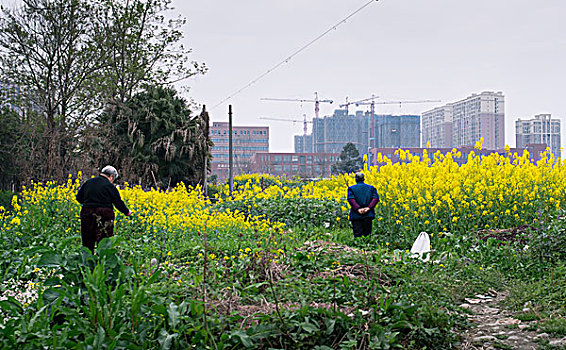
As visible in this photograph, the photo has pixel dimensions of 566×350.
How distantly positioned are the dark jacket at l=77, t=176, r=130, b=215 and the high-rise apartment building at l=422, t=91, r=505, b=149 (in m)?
49.9

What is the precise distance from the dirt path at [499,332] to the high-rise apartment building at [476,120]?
50078mm

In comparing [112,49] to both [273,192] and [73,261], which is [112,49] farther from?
[73,261]

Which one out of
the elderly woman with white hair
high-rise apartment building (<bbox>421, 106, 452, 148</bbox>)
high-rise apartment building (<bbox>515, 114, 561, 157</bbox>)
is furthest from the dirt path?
high-rise apartment building (<bbox>421, 106, 452, 148</bbox>)

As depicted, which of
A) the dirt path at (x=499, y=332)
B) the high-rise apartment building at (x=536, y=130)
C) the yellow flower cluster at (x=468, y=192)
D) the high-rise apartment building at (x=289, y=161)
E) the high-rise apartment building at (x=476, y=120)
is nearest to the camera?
the dirt path at (x=499, y=332)

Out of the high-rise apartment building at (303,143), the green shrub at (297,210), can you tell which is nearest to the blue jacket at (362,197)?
the green shrub at (297,210)

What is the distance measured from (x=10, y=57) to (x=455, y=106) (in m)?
53.8

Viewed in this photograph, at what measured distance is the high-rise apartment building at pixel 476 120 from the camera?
2173 inches

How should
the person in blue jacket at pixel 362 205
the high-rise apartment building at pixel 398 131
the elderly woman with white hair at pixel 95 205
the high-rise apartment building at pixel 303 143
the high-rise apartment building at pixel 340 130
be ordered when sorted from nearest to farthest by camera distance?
the elderly woman with white hair at pixel 95 205 < the person in blue jacket at pixel 362 205 < the high-rise apartment building at pixel 398 131 < the high-rise apartment building at pixel 340 130 < the high-rise apartment building at pixel 303 143

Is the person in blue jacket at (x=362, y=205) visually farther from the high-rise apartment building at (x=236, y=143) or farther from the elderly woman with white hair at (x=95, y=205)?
the high-rise apartment building at (x=236, y=143)

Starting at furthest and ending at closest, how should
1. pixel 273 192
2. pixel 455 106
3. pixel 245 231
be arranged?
pixel 455 106 < pixel 273 192 < pixel 245 231

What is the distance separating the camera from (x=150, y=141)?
19.3 meters

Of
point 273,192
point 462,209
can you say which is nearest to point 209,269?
point 462,209

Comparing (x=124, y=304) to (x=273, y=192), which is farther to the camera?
(x=273, y=192)

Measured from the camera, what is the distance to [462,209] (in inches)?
344
